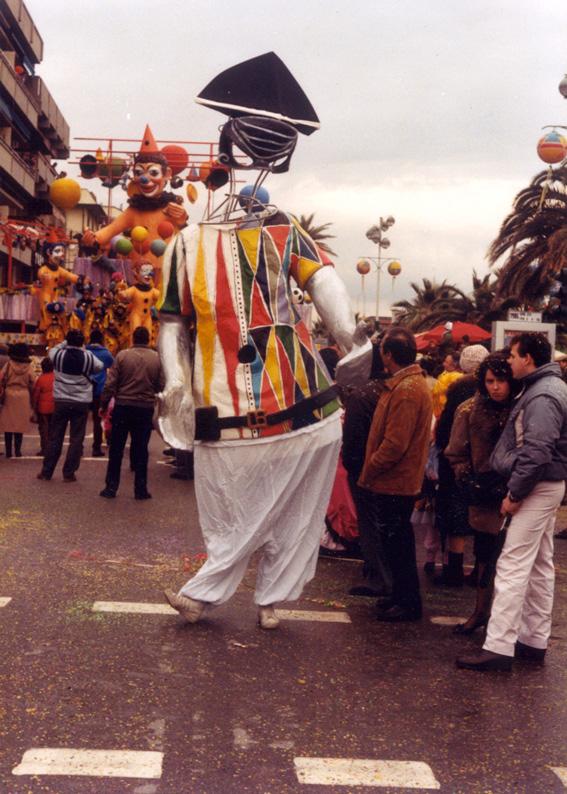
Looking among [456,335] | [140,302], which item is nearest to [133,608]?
[456,335]

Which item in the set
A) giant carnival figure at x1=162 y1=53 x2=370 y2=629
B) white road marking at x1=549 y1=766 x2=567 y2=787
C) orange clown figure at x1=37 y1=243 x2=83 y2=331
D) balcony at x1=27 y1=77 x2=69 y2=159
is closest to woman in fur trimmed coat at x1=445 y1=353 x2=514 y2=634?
giant carnival figure at x1=162 y1=53 x2=370 y2=629

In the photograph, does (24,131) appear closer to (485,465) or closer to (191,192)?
(191,192)

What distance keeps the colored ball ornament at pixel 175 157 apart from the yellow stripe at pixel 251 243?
19886 mm

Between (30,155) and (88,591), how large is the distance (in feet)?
154

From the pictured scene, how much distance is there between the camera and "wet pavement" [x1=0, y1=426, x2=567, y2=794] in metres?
3.70

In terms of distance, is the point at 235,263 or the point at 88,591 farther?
the point at 88,591

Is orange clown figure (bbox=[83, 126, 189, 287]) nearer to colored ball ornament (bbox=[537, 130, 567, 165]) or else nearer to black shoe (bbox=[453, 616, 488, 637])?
colored ball ornament (bbox=[537, 130, 567, 165])

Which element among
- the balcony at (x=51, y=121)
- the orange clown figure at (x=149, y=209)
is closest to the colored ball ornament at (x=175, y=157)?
the orange clown figure at (x=149, y=209)

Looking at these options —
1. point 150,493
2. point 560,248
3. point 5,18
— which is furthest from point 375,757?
point 5,18

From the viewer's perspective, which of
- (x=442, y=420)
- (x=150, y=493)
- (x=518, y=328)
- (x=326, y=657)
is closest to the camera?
(x=326, y=657)

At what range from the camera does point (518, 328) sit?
48.1 feet

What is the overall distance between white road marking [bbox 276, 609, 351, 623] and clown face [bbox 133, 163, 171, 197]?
19.3m

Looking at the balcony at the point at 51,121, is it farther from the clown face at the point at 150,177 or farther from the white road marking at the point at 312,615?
the white road marking at the point at 312,615

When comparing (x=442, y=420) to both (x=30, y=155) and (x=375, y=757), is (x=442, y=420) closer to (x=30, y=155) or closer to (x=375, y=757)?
(x=375, y=757)
